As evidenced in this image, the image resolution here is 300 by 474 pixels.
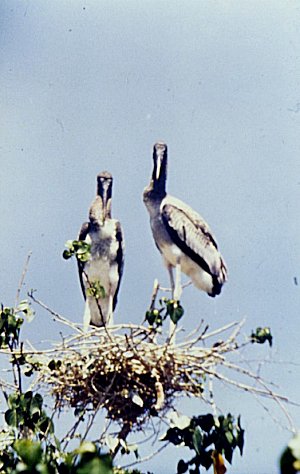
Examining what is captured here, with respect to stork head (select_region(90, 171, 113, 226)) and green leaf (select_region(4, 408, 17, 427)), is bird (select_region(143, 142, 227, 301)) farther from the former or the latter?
green leaf (select_region(4, 408, 17, 427))

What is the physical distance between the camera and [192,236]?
4965 millimetres

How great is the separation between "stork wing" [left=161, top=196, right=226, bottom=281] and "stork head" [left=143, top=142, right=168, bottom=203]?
6 cm

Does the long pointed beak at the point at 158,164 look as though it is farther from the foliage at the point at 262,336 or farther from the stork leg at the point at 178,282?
the foliage at the point at 262,336

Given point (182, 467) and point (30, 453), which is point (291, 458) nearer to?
point (30, 453)

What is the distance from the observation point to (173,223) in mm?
4934

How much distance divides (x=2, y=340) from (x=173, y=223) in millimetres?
1828

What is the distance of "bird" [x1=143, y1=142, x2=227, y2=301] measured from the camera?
4.92 metres

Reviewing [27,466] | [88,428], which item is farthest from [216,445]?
[27,466]

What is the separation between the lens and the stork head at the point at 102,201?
533 cm

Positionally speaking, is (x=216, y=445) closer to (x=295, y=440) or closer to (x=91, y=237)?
(x=295, y=440)

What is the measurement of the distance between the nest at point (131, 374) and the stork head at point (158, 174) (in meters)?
1.51

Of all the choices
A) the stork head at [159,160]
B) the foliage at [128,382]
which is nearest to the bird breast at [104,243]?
the stork head at [159,160]

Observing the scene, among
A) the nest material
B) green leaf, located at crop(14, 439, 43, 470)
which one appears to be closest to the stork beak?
the nest material

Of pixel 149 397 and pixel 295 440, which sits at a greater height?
pixel 149 397
